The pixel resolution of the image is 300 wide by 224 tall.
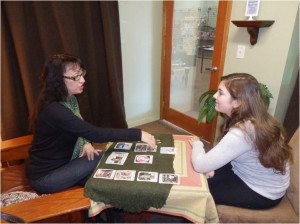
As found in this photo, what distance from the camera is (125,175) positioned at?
109cm

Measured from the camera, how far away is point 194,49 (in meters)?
2.88

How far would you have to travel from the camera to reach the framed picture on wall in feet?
6.33

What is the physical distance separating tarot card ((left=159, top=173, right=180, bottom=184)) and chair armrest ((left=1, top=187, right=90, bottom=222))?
0.36m

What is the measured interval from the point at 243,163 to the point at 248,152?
0.34 ft

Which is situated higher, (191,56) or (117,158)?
(191,56)

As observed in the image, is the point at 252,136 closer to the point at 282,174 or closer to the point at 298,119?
the point at 282,174

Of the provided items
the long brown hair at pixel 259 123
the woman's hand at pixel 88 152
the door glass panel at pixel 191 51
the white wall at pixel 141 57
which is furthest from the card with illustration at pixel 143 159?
the white wall at pixel 141 57

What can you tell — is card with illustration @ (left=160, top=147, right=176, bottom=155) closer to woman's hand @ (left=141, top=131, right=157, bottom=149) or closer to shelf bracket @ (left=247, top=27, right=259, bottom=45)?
woman's hand @ (left=141, top=131, right=157, bottom=149)

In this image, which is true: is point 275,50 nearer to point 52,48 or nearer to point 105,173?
point 105,173

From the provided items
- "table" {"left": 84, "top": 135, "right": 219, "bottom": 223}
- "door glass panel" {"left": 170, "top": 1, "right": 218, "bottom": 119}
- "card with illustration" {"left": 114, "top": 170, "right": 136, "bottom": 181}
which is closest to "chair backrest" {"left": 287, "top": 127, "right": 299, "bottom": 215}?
"table" {"left": 84, "top": 135, "right": 219, "bottom": 223}

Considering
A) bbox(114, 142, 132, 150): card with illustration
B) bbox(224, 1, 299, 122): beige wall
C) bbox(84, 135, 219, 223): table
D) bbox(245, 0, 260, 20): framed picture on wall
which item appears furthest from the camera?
bbox(245, 0, 260, 20): framed picture on wall

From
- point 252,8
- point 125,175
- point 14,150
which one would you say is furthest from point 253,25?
point 14,150

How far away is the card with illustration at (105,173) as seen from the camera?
1087 millimetres

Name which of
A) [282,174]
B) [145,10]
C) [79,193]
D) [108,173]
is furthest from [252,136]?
[145,10]
